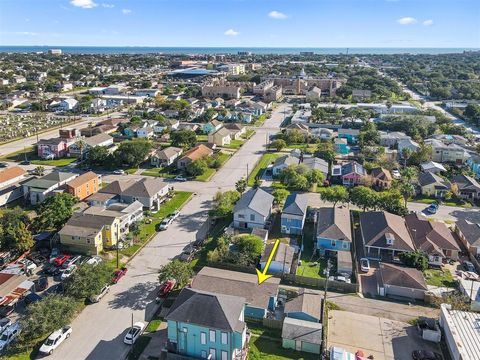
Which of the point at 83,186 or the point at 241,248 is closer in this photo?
the point at 241,248

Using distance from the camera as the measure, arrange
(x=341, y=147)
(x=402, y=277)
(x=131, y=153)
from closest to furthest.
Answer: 1. (x=402, y=277)
2. (x=131, y=153)
3. (x=341, y=147)

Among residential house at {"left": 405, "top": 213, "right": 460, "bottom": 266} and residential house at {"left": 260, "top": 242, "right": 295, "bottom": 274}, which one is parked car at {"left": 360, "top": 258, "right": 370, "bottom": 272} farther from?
residential house at {"left": 260, "top": 242, "right": 295, "bottom": 274}

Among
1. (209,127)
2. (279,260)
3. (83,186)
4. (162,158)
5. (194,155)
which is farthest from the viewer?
(209,127)

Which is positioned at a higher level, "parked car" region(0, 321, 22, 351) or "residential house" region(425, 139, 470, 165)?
"residential house" region(425, 139, 470, 165)

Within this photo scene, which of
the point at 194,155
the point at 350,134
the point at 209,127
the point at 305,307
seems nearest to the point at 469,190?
the point at 350,134

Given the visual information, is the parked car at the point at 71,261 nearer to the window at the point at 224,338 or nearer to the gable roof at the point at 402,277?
the window at the point at 224,338

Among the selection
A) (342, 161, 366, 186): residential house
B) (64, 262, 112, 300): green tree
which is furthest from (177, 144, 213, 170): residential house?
(64, 262, 112, 300): green tree

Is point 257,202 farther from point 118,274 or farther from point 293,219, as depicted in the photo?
point 118,274
